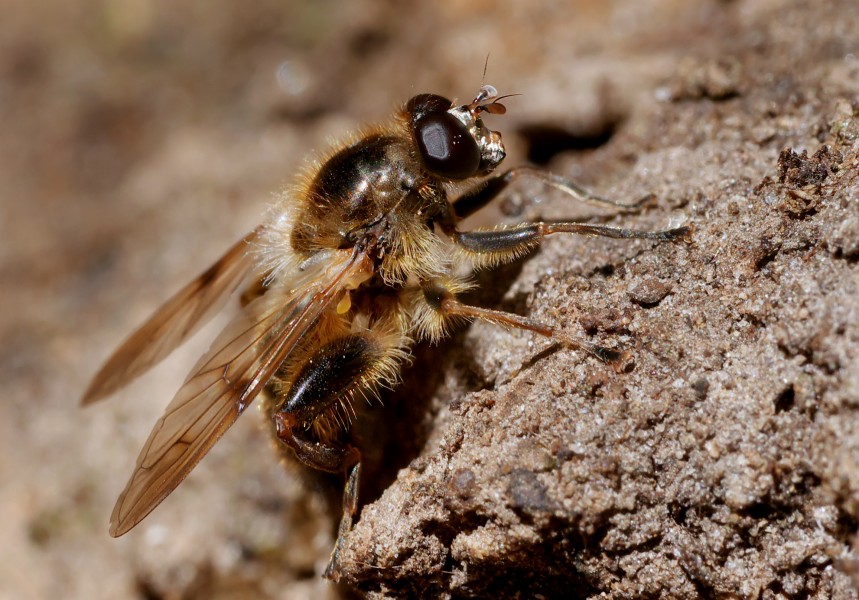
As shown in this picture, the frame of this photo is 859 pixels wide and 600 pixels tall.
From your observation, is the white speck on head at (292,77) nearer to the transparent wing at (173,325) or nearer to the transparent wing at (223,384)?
the transparent wing at (173,325)

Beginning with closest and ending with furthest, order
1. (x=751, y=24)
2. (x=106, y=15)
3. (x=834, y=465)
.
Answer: (x=834, y=465)
(x=751, y=24)
(x=106, y=15)

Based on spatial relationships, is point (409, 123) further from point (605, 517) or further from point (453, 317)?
point (605, 517)

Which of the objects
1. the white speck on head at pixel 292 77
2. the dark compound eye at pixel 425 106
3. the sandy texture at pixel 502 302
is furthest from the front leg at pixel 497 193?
the white speck on head at pixel 292 77

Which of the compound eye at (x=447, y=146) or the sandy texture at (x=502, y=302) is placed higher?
the compound eye at (x=447, y=146)

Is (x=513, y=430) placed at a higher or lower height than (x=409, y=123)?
lower

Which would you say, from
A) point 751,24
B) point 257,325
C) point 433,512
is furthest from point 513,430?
point 751,24

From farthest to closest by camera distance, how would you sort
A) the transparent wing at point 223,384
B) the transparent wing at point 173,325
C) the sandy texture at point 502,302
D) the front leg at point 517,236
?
1. the transparent wing at point 173,325
2. the front leg at point 517,236
3. the transparent wing at point 223,384
4. the sandy texture at point 502,302

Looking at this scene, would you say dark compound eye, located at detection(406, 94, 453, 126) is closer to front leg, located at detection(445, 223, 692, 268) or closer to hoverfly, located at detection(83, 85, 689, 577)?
hoverfly, located at detection(83, 85, 689, 577)
